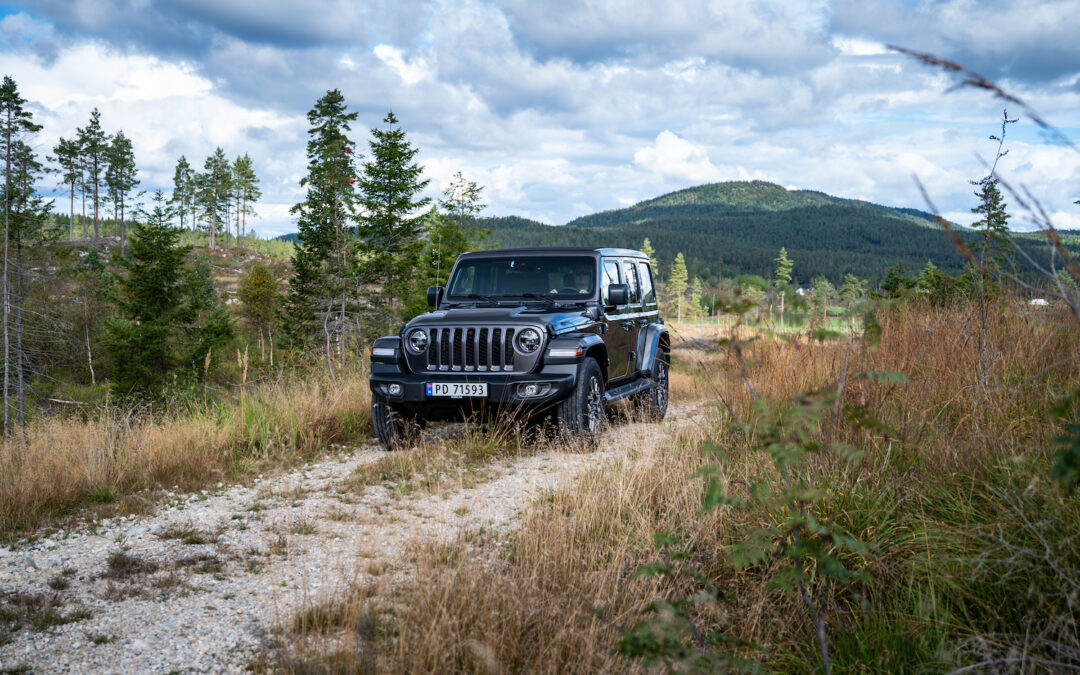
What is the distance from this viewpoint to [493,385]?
700 cm

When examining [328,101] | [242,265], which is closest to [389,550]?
[328,101]

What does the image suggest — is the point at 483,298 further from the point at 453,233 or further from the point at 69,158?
the point at 69,158

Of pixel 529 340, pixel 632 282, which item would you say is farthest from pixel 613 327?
pixel 529 340

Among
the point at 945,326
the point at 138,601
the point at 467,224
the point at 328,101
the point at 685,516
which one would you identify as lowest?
the point at 138,601

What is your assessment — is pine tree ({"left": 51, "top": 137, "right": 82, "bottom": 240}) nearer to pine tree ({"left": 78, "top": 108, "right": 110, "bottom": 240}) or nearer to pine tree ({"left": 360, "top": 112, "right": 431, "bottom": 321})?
pine tree ({"left": 78, "top": 108, "right": 110, "bottom": 240})

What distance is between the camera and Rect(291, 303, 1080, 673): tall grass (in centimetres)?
258

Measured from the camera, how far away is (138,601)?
3801mm

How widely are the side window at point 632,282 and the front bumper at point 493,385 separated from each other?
2574 millimetres

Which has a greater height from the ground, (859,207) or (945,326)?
(859,207)

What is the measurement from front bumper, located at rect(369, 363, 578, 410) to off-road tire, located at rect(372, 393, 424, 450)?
0.20m

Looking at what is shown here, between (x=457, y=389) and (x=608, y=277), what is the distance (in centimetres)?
250

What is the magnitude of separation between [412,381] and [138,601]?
3560mm

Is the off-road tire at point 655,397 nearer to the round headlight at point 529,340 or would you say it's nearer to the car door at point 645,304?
the car door at point 645,304

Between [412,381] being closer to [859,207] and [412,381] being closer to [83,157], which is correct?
[83,157]
